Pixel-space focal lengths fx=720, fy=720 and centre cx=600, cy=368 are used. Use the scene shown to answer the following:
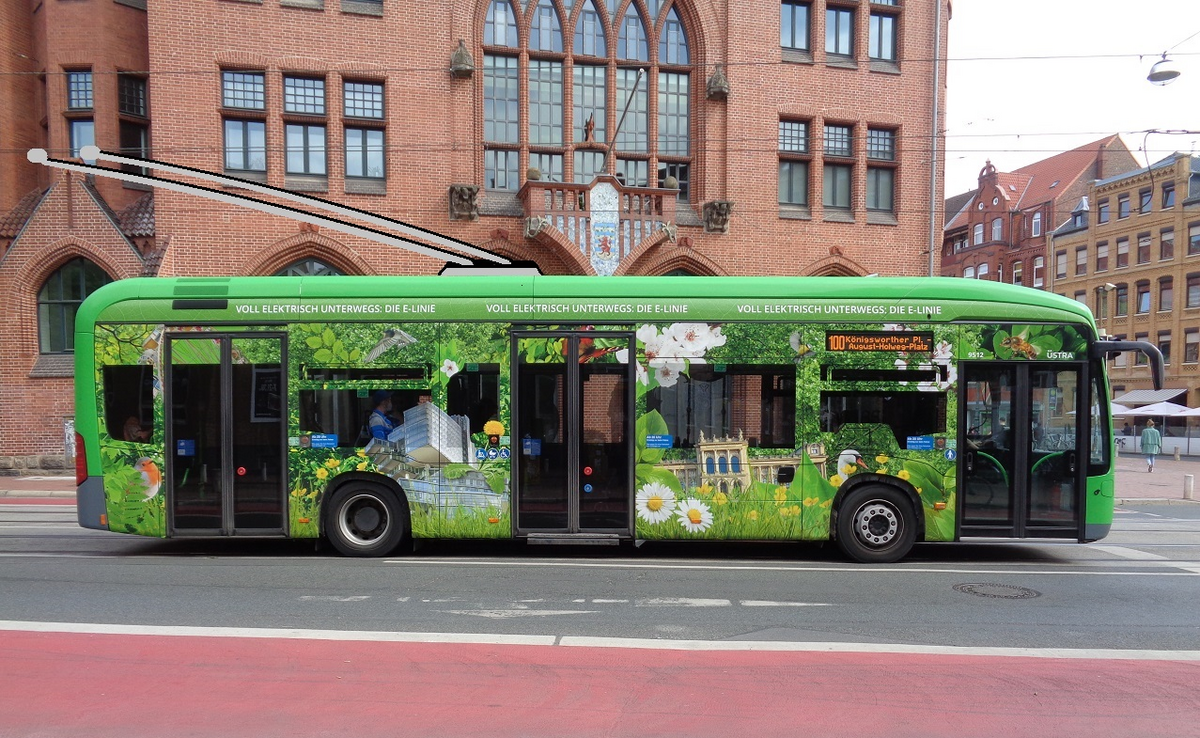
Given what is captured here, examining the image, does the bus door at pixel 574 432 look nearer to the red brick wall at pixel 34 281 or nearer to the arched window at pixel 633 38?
the arched window at pixel 633 38

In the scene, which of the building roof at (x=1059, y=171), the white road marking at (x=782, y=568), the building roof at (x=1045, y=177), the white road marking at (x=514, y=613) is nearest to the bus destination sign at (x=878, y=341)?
the white road marking at (x=782, y=568)

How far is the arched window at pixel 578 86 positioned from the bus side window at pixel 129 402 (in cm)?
1065

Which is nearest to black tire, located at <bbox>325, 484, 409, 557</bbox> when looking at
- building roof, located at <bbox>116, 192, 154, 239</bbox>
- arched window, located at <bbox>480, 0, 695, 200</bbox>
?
arched window, located at <bbox>480, 0, 695, 200</bbox>

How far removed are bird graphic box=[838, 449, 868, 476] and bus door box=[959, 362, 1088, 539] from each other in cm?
111

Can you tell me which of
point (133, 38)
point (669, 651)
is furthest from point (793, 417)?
point (133, 38)

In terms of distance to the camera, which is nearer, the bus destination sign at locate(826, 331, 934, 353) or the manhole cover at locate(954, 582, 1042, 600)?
the manhole cover at locate(954, 582, 1042, 600)

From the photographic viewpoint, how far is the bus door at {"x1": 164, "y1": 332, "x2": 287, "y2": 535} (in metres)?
8.18

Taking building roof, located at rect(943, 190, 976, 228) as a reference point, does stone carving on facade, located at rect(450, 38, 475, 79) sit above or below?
below

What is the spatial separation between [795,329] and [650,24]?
1265 centimetres

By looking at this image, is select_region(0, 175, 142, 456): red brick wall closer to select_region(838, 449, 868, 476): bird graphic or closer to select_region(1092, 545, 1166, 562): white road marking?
select_region(838, 449, 868, 476): bird graphic

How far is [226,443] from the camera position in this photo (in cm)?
818

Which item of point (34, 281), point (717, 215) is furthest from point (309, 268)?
point (717, 215)

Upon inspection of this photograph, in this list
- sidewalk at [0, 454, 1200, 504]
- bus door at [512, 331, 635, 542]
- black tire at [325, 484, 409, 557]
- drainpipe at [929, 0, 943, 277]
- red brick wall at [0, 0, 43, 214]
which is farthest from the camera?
drainpipe at [929, 0, 943, 277]

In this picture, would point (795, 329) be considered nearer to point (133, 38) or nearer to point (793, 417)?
point (793, 417)
